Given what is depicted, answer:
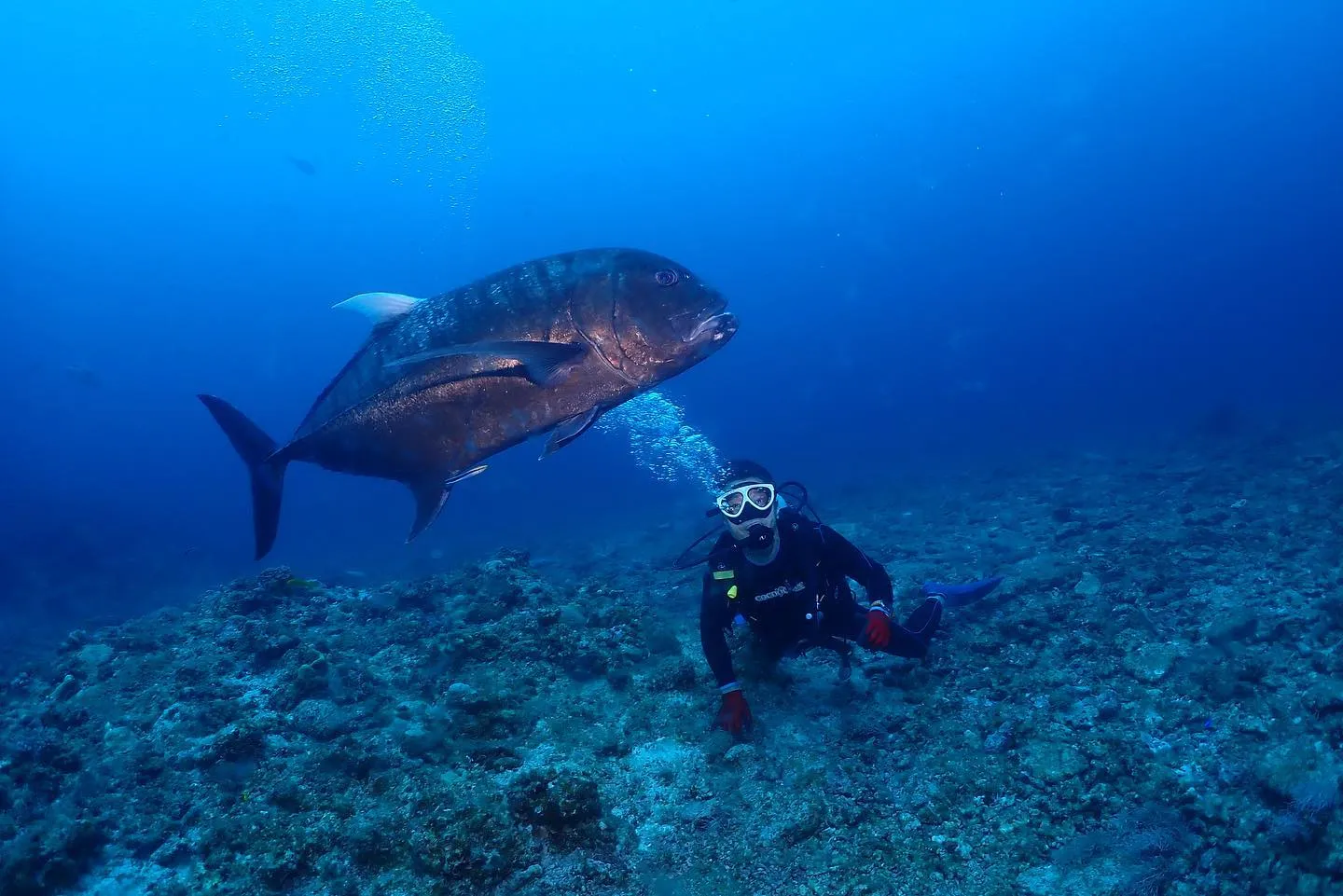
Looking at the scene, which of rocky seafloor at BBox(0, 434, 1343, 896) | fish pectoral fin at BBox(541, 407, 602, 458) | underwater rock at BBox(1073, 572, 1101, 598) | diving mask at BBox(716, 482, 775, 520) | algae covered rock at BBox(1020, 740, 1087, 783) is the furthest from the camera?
underwater rock at BBox(1073, 572, 1101, 598)

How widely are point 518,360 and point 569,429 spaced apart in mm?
351

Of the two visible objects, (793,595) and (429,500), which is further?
(793,595)

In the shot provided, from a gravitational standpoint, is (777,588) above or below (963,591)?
above

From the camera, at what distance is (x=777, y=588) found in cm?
448

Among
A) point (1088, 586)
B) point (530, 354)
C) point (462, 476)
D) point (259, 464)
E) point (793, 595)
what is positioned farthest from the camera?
point (1088, 586)

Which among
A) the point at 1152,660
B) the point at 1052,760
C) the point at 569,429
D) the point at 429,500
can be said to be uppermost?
the point at 569,429

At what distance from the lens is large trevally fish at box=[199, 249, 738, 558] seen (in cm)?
272

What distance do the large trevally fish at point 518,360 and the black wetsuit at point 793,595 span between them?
6.74 feet

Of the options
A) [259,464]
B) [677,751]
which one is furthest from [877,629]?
[259,464]

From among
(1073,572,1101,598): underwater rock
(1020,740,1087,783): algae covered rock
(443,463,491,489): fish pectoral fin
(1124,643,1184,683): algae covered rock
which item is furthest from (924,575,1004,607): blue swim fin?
(443,463,491,489): fish pectoral fin

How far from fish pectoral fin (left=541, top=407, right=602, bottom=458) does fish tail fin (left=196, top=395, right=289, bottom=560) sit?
1.58 meters

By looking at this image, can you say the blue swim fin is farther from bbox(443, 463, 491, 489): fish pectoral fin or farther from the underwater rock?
bbox(443, 463, 491, 489): fish pectoral fin

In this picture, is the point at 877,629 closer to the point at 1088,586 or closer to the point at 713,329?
the point at 713,329

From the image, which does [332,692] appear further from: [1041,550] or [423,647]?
[1041,550]
